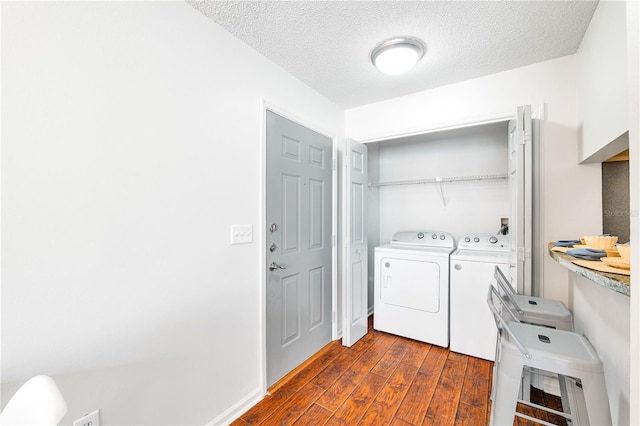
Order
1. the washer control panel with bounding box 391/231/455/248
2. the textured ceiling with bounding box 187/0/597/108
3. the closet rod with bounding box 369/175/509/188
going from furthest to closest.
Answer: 1. the washer control panel with bounding box 391/231/455/248
2. the closet rod with bounding box 369/175/509/188
3. the textured ceiling with bounding box 187/0/597/108

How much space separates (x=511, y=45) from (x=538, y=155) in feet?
2.63

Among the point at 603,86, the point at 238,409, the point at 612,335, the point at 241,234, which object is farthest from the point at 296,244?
the point at 603,86

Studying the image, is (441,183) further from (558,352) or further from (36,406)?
(36,406)

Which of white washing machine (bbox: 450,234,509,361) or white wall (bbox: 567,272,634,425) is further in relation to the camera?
white washing machine (bbox: 450,234,509,361)

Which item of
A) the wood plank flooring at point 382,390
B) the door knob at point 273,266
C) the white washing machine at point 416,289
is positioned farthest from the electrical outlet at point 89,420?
the white washing machine at point 416,289

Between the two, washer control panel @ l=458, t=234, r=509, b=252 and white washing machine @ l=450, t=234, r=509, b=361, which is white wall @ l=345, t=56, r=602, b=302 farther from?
washer control panel @ l=458, t=234, r=509, b=252

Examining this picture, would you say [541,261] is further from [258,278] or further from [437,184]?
[258,278]

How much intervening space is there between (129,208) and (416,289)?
2.41 meters

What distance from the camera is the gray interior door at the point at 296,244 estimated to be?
1987 mm

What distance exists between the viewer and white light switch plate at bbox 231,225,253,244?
170 centimetres

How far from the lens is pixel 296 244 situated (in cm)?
221

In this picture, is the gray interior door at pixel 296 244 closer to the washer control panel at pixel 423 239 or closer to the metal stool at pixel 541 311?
the washer control panel at pixel 423 239

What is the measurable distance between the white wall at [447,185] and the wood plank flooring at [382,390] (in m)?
1.38

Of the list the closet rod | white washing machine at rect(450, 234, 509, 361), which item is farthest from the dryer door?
the closet rod
